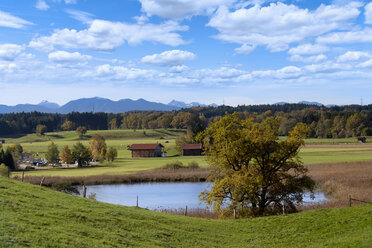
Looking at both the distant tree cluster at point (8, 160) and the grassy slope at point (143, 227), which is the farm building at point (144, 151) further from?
the grassy slope at point (143, 227)

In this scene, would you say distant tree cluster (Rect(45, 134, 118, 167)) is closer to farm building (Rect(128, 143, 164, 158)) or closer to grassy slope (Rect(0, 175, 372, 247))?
farm building (Rect(128, 143, 164, 158))

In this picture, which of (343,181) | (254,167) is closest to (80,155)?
(343,181)

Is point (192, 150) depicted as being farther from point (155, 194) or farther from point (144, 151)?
point (155, 194)

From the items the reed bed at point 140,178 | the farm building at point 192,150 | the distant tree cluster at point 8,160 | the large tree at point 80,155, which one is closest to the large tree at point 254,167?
the reed bed at point 140,178

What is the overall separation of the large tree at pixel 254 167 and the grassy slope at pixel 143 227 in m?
6.11

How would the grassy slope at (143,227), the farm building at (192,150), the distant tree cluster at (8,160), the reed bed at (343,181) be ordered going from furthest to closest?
the farm building at (192,150) → the distant tree cluster at (8,160) → the reed bed at (343,181) → the grassy slope at (143,227)

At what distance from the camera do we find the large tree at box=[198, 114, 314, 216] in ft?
99.2

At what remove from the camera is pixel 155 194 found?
50.6m

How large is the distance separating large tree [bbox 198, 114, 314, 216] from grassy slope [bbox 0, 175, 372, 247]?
6112mm

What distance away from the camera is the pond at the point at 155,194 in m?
42.8

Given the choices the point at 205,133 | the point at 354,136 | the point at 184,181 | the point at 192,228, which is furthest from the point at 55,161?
the point at 354,136

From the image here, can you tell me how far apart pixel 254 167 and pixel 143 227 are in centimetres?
1541

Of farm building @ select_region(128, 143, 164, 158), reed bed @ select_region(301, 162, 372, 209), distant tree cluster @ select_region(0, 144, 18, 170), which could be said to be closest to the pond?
reed bed @ select_region(301, 162, 372, 209)

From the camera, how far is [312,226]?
2022cm
